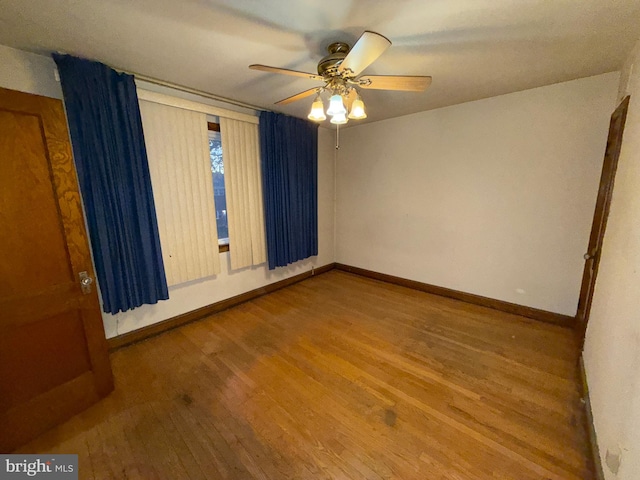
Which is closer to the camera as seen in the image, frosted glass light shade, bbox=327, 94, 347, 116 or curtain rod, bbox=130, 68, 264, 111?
frosted glass light shade, bbox=327, 94, 347, 116

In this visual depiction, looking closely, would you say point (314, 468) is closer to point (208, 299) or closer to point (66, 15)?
point (208, 299)

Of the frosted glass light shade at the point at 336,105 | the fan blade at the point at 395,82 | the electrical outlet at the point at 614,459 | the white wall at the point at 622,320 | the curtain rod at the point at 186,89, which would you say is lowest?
the electrical outlet at the point at 614,459

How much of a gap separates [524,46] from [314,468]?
10.1 ft

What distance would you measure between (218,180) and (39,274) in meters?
1.80

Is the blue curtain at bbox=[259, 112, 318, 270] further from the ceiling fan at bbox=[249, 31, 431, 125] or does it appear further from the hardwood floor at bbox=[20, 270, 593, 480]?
the ceiling fan at bbox=[249, 31, 431, 125]

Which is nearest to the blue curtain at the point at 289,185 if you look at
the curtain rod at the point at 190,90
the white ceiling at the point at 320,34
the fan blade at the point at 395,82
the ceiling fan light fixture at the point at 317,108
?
the curtain rod at the point at 190,90

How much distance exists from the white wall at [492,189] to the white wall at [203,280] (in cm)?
59

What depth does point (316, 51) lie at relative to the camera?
6.05 feet

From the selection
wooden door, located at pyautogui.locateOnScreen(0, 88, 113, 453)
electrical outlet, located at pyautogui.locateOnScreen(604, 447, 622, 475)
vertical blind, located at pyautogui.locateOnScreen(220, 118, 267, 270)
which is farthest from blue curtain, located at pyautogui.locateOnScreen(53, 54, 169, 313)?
electrical outlet, located at pyautogui.locateOnScreen(604, 447, 622, 475)

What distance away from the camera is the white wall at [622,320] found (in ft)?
3.57

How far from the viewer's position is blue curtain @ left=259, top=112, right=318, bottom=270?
331 cm

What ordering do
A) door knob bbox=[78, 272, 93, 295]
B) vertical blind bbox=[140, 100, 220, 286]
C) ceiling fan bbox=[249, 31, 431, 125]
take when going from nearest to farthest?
1. ceiling fan bbox=[249, 31, 431, 125]
2. door knob bbox=[78, 272, 93, 295]
3. vertical blind bbox=[140, 100, 220, 286]

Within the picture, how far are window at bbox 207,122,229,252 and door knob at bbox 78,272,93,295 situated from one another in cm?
147

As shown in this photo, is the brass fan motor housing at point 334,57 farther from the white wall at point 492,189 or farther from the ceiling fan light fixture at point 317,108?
the white wall at point 492,189
